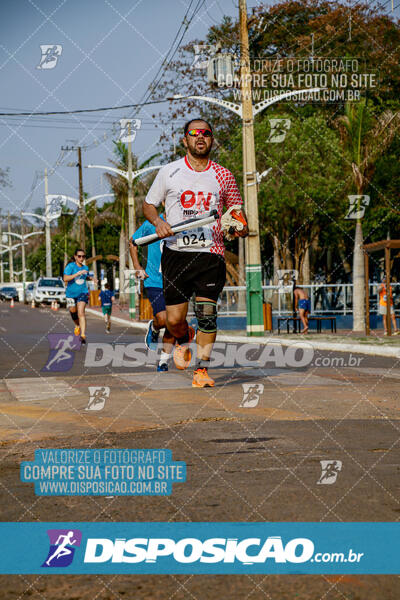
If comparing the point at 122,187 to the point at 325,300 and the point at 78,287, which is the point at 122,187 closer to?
the point at 325,300

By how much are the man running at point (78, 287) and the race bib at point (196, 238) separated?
916 cm

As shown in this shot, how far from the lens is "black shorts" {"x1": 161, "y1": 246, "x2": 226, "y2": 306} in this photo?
764 cm

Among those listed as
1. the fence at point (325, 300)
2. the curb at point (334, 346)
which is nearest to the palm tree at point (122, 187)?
the fence at point (325, 300)

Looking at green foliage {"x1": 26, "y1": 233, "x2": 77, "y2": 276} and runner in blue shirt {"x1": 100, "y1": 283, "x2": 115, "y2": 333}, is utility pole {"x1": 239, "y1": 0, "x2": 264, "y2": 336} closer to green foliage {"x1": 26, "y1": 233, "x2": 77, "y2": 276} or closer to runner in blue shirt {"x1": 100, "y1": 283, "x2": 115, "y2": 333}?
runner in blue shirt {"x1": 100, "y1": 283, "x2": 115, "y2": 333}

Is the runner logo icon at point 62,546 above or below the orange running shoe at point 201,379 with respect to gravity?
above

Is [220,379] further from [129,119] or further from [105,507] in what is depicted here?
[129,119]

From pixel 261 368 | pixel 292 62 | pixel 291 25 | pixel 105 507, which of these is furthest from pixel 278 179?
pixel 105 507

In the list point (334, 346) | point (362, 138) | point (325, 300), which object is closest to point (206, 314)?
point (334, 346)

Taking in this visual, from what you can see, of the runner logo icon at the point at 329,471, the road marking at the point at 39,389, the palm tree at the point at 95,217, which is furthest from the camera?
the palm tree at the point at 95,217

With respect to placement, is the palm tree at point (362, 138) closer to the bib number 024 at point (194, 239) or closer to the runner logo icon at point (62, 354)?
the runner logo icon at point (62, 354)

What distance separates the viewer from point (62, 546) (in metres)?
3.11

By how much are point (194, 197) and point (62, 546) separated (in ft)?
15.8

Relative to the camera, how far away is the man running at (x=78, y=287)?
1662cm

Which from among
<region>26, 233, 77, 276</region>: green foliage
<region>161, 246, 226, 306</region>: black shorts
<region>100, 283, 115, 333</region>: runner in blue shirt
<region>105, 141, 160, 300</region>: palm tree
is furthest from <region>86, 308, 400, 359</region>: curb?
<region>26, 233, 77, 276</region>: green foliage
